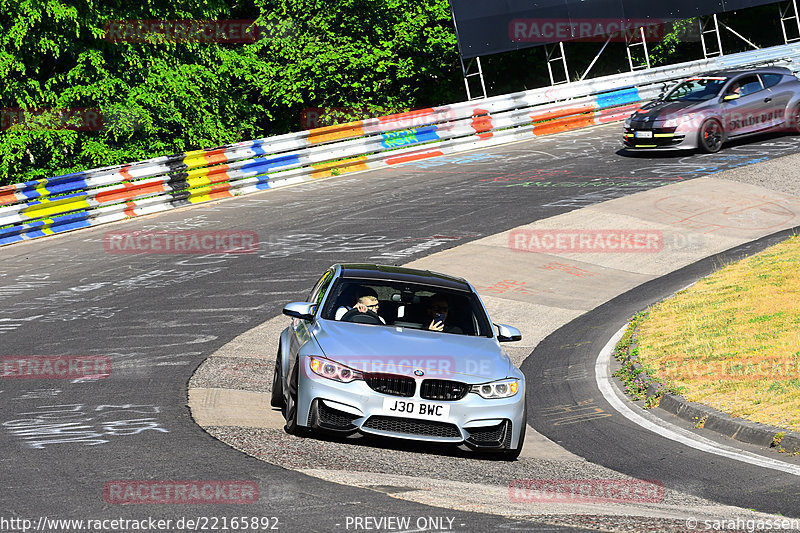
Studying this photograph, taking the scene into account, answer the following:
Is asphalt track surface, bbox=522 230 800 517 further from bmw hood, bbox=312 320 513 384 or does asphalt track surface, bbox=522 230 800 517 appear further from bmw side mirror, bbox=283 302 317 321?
bmw side mirror, bbox=283 302 317 321

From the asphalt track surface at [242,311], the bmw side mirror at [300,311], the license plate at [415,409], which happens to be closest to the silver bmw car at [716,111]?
the asphalt track surface at [242,311]

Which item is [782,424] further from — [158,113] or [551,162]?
[158,113]

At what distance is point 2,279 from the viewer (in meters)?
17.0

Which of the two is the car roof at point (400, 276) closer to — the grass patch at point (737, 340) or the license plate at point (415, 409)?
the license plate at point (415, 409)

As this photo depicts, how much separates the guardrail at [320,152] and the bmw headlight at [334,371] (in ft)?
44.3

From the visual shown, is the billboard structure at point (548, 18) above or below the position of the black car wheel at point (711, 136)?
above

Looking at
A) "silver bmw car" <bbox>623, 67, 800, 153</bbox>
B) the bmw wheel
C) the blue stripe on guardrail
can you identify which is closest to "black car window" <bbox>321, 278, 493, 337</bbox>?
the bmw wheel

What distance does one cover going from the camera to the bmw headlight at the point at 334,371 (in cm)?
826

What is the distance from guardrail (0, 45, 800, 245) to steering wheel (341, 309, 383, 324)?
12.7m

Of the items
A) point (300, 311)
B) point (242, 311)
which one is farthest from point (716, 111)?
point (300, 311)

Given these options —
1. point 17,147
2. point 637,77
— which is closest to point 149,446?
point 17,147

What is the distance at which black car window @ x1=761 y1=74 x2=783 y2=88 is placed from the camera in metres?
25.7

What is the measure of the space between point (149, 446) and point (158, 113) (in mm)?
18910

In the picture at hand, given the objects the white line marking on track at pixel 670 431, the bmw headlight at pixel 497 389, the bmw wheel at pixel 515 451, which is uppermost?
the bmw headlight at pixel 497 389
